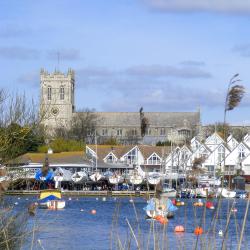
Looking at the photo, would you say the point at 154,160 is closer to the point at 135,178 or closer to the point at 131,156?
the point at 131,156

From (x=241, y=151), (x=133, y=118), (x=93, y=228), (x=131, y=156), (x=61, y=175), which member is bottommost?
(x=93, y=228)

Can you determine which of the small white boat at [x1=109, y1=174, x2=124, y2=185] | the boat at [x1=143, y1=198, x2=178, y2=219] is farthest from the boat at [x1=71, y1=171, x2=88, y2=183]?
the boat at [x1=143, y1=198, x2=178, y2=219]

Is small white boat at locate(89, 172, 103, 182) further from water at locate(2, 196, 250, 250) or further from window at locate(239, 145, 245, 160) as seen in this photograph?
window at locate(239, 145, 245, 160)

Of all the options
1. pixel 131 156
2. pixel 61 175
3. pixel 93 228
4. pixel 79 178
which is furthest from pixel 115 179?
pixel 93 228

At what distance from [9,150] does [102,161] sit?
90.0m

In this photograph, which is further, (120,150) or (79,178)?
(120,150)

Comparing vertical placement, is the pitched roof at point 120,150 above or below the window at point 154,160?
above

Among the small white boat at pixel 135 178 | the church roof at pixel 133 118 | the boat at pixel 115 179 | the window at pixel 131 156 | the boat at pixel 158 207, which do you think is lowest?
the boat at pixel 115 179

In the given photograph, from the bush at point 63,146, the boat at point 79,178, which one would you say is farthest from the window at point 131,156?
the boat at point 79,178

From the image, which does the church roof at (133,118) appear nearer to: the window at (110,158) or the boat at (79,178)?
the window at (110,158)

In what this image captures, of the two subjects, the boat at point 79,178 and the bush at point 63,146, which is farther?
the bush at point 63,146

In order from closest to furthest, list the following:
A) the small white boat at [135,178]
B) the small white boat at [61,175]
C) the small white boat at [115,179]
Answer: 1. the small white boat at [135,178]
2. the small white boat at [61,175]
3. the small white boat at [115,179]

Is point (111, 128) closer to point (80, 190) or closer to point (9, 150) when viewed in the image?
point (80, 190)

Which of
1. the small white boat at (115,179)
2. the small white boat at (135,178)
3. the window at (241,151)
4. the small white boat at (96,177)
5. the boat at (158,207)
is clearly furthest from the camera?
the window at (241,151)
